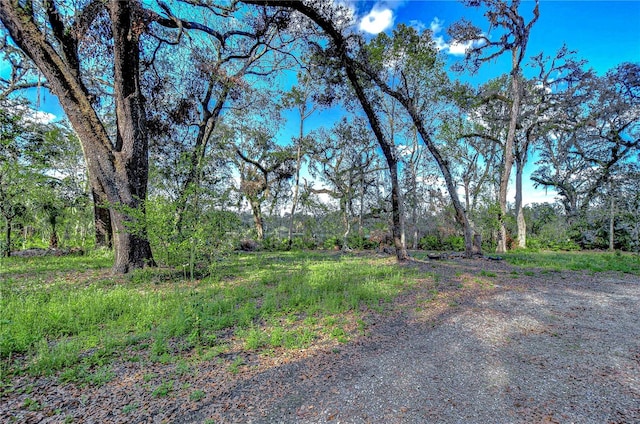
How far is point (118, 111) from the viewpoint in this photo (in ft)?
20.2

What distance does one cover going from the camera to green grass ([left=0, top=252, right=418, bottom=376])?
275 centimetres

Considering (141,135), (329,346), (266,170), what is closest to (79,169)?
(266,170)

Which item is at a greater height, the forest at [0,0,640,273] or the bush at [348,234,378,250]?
the forest at [0,0,640,273]

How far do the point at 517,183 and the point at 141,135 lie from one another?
17.6 meters

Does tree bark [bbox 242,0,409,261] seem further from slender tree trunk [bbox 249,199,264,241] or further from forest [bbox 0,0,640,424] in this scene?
slender tree trunk [bbox 249,199,264,241]

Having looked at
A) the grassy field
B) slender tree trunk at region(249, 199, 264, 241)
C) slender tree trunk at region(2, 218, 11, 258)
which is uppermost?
slender tree trunk at region(249, 199, 264, 241)

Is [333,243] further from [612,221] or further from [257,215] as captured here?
[612,221]

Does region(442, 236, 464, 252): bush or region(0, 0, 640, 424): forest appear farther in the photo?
region(442, 236, 464, 252): bush

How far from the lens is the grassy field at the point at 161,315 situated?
108 inches

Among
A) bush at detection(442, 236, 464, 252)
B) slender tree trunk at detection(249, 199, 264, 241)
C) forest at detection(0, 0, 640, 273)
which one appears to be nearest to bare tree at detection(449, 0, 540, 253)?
forest at detection(0, 0, 640, 273)

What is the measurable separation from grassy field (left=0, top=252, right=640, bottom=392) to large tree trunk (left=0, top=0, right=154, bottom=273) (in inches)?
35.8

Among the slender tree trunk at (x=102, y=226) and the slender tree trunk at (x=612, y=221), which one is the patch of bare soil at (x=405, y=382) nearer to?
the slender tree trunk at (x=102, y=226)

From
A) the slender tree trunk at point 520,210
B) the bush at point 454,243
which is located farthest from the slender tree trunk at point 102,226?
the slender tree trunk at point 520,210

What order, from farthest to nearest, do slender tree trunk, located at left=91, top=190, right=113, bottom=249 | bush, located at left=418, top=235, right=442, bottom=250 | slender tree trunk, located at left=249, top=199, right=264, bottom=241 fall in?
slender tree trunk, located at left=249, top=199, right=264, bottom=241, bush, located at left=418, top=235, right=442, bottom=250, slender tree trunk, located at left=91, top=190, right=113, bottom=249
